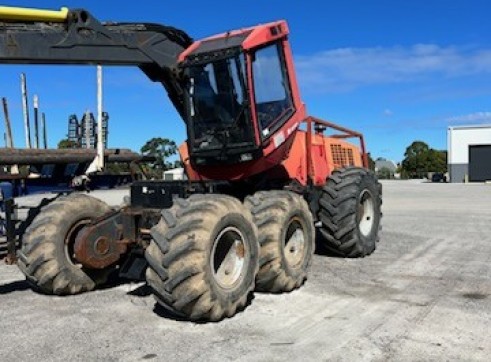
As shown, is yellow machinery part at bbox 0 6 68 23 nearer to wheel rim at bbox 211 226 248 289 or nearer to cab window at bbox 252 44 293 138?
cab window at bbox 252 44 293 138

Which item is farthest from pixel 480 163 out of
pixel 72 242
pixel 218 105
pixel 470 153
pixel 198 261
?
pixel 198 261

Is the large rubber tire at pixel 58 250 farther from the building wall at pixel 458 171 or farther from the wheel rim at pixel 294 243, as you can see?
the building wall at pixel 458 171

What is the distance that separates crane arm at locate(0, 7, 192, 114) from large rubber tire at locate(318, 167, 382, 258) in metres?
3.17

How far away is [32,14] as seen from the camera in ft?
21.8

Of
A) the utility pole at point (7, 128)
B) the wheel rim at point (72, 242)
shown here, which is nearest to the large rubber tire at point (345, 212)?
the wheel rim at point (72, 242)

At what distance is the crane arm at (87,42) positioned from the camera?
260 inches

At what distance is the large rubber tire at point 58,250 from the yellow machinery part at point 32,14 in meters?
2.34

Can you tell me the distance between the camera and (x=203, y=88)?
8102 mm

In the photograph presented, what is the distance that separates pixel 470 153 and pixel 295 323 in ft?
202

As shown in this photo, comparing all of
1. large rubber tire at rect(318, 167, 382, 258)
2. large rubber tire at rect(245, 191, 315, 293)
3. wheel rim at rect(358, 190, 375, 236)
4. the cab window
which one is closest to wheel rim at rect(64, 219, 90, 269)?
large rubber tire at rect(245, 191, 315, 293)

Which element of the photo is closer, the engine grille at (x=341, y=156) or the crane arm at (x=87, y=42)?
the crane arm at (x=87, y=42)

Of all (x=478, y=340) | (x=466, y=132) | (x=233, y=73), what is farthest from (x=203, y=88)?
(x=466, y=132)

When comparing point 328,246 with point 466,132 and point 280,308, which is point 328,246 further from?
point 466,132

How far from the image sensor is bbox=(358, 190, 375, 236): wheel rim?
11.0m
